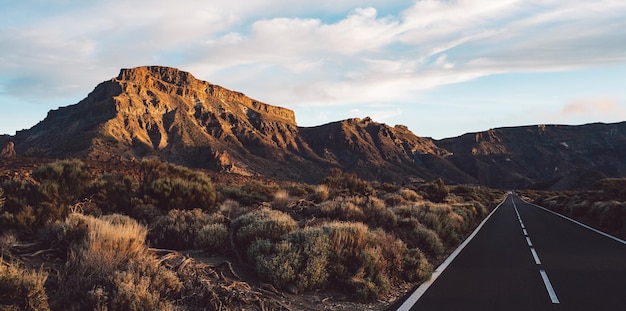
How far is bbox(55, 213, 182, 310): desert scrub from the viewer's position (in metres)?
4.77

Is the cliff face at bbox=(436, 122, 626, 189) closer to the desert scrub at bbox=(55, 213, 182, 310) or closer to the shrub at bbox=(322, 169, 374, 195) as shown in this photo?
the shrub at bbox=(322, 169, 374, 195)

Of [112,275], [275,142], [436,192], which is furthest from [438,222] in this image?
[275,142]

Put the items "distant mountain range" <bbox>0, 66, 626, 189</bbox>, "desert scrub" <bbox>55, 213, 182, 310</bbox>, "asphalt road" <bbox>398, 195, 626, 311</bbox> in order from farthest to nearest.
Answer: "distant mountain range" <bbox>0, 66, 626, 189</bbox>, "asphalt road" <bbox>398, 195, 626, 311</bbox>, "desert scrub" <bbox>55, 213, 182, 310</bbox>

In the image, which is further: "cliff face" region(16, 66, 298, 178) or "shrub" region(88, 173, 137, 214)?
"cliff face" region(16, 66, 298, 178)

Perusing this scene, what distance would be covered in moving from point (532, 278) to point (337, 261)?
441 centimetres

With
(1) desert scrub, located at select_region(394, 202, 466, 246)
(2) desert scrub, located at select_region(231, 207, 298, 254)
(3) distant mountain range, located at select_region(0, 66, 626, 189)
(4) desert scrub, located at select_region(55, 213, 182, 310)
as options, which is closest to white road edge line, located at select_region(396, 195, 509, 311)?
(1) desert scrub, located at select_region(394, 202, 466, 246)

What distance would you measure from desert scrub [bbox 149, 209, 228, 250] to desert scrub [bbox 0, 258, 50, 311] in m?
4.09

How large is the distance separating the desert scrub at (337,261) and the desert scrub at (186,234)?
1.12 meters

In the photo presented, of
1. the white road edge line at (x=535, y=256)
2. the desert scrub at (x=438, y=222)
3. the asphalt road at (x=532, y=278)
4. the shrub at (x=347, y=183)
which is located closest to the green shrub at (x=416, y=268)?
the asphalt road at (x=532, y=278)

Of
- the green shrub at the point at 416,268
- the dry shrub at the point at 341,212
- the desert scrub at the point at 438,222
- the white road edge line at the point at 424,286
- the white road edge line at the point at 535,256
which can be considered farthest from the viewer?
the desert scrub at the point at 438,222

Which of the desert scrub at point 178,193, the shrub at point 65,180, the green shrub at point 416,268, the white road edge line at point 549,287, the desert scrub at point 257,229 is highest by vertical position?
the shrub at point 65,180

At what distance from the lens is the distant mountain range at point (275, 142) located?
84.6 m

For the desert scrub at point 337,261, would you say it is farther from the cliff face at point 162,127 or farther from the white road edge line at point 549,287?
the cliff face at point 162,127

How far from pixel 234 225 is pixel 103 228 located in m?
3.46
